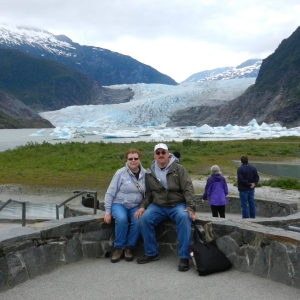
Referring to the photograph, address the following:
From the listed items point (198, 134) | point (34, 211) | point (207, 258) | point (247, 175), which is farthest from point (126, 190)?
point (198, 134)

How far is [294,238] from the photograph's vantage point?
4328mm

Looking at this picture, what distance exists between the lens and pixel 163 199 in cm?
530

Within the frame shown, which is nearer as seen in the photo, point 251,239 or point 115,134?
point 251,239

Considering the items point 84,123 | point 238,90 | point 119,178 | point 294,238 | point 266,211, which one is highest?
point 238,90

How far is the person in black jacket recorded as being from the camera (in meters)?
8.62

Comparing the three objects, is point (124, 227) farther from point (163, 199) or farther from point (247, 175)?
point (247, 175)

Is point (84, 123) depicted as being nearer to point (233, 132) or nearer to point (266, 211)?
point (233, 132)

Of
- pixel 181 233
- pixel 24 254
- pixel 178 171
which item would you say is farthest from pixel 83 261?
pixel 178 171

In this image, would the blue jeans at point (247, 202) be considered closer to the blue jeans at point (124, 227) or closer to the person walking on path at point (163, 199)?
the person walking on path at point (163, 199)

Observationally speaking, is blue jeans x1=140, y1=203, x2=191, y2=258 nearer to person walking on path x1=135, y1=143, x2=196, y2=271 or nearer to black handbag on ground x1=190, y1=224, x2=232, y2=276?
person walking on path x1=135, y1=143, x2=196, y2=271

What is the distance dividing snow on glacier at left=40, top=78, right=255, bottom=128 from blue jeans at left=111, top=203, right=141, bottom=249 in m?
82.7

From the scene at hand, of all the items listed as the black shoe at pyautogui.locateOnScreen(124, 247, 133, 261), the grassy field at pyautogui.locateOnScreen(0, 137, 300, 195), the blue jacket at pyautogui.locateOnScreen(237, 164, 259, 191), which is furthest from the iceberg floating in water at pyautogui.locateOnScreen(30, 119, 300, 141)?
the black shoe at pyautogui.locateOnScreen(124, 247, 133, 261)

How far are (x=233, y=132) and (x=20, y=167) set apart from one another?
1854 inches

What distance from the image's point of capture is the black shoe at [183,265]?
4.90 metres
